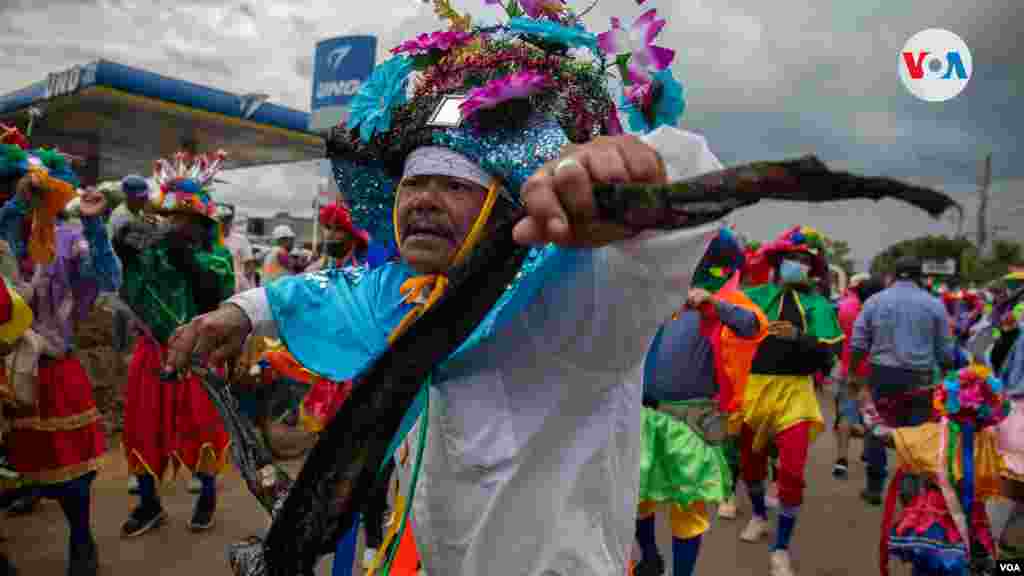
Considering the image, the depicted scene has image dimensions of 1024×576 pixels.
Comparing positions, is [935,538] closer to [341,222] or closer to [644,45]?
[644,45]

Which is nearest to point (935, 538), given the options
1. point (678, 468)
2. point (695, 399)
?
point (678, 468)

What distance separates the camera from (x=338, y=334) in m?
1.75

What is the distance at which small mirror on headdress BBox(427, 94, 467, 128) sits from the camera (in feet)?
5.08

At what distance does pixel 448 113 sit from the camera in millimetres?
1575

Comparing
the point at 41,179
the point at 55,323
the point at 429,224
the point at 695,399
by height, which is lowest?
the point at 695,399

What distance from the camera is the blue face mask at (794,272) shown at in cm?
543

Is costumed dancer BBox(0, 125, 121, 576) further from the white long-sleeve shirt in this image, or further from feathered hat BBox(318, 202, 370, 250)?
the white long-sleeve shirt

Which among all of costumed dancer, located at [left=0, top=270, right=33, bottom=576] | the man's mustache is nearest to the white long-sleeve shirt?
the man's mustache

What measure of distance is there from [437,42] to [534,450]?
100 cm

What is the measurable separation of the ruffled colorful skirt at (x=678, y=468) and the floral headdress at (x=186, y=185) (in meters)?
3.12


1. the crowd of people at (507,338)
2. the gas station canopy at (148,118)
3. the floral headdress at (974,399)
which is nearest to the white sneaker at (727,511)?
the crowd of people at (507,338)

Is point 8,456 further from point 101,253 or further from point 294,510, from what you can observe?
point 294,510

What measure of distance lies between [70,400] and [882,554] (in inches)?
183

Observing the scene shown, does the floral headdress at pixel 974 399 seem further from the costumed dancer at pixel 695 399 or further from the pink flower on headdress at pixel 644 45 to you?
the pink flower on headdress at pixel 644 45
